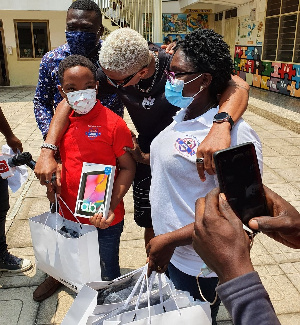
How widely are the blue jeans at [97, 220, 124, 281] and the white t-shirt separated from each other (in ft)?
2.31

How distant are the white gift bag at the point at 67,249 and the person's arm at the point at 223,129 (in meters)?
0.75

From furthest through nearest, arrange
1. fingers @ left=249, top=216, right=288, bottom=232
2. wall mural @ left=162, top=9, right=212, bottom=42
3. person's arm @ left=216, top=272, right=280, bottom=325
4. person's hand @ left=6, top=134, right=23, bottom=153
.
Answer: wall mural @ left=162, top=9, right=212, bottom=42, person's hand @ left=6, top=134, right=23, bottom=153, fingers @ left=249, top=216, right=288, bottom=232, person's arm @ left=216, top=272, right=280, bottom=325

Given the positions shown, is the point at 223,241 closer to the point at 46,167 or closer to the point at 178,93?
the point at 178,93

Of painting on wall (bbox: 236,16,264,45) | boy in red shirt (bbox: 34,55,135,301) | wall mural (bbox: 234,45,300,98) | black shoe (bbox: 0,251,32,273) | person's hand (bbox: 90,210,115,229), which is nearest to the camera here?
person's hand (bbox: 90,210,115,229)

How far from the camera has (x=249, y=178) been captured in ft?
3.01

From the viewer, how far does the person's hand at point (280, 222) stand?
2.93 ft

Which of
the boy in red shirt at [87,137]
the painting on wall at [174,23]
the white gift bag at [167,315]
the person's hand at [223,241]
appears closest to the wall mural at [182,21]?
the painting on wall at [174,23]

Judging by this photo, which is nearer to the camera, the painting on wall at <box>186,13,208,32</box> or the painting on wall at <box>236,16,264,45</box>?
the painting on wall at <box>236,16,264,45</box>

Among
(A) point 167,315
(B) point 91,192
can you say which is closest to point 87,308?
(A) point 167,315

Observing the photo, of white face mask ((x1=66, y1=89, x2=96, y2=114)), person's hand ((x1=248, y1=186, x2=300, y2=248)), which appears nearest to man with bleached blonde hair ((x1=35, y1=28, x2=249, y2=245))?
white face mask ((x1=66, y1=89, x2=96, y2=114))

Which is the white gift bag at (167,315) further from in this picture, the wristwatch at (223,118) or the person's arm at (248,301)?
the wristwatch at (223,118)

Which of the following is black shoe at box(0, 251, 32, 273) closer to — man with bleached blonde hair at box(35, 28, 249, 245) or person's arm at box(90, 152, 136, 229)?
man with bleached blonde hair at box(35, 28, 249, 245)

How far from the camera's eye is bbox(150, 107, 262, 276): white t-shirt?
1253mm

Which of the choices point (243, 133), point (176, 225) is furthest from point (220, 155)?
point (176, 225)
